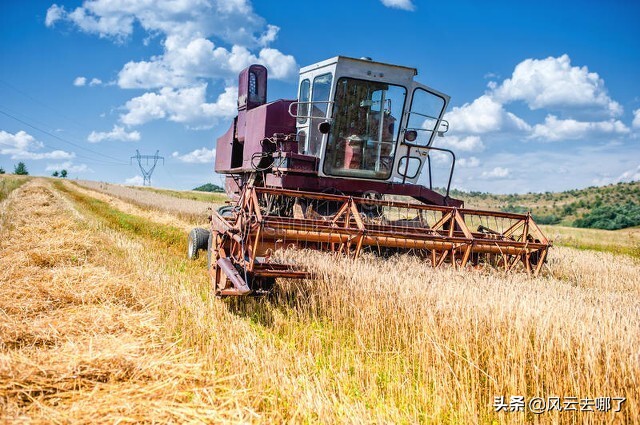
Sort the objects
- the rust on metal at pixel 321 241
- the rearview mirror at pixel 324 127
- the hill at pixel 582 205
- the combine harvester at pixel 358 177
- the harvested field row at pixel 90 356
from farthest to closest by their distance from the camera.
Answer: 1. the hill at pixel 582 205
2. the rearview mirror at pixel 324 127
3. the combine harvester at pixel 358 177
4. the rust on metal at pixel 321 241
5. the harvested field row at pixel 90 356

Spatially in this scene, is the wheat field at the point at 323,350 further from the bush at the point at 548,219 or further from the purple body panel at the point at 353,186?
the bush at the point at 548,219

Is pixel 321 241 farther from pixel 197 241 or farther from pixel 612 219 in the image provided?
pixel 612 219

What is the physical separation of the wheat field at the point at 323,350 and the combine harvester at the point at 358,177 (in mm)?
428

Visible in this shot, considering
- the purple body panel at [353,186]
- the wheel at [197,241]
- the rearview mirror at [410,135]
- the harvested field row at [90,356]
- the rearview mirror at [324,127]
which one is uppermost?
the rearview mirror at [410,135]

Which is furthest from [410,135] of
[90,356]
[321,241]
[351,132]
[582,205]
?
[582,205]

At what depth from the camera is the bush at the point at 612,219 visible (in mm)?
30934

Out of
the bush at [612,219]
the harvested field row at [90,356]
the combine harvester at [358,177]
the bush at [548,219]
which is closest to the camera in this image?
the harvested field row at [90,356]

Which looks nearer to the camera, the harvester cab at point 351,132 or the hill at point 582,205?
the harvester cab at point 351,132

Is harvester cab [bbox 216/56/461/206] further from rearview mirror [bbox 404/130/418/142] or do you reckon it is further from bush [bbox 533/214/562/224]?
bush [bbox 533/214/562/224]

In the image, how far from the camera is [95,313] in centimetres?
392

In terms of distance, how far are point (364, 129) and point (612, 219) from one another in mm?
33549

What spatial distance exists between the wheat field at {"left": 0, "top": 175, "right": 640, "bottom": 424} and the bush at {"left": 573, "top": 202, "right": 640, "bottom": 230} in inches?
1240

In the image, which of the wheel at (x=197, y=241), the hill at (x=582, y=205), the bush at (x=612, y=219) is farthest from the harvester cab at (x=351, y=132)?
the bush at (x=612, y=219)

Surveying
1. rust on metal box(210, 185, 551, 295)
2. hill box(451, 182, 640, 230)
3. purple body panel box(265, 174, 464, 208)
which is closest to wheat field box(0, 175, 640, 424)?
rust on metal box(210, 185, 551, 295)
